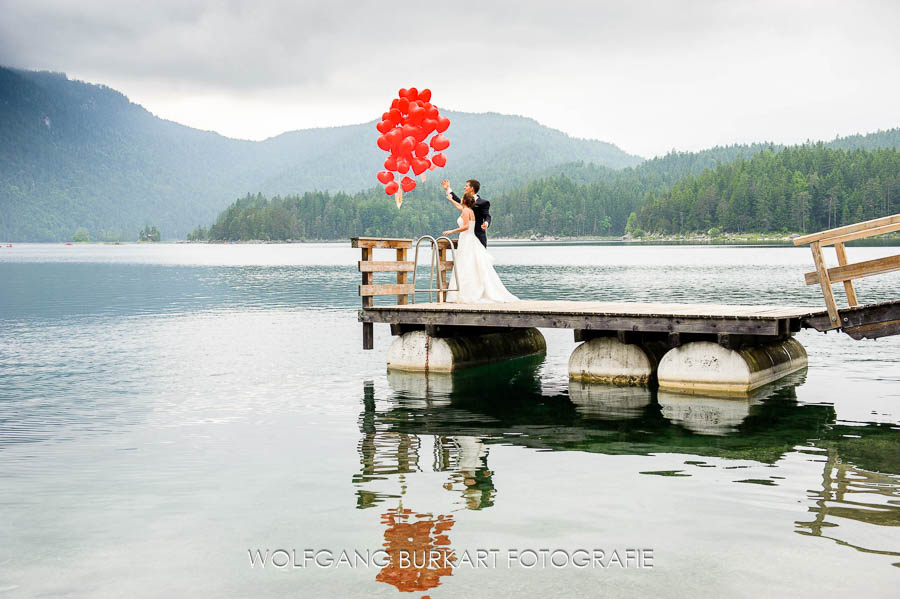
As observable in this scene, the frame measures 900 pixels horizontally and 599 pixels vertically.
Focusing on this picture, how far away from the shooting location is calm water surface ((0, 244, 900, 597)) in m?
7.59

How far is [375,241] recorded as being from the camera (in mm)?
19641

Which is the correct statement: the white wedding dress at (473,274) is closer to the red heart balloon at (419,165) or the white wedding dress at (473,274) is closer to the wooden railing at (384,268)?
the wooden railing at (384,268)

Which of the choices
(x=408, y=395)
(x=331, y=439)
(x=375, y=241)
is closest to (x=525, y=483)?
(x=331, y=439)

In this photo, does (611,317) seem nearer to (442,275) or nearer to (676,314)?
(676,314)

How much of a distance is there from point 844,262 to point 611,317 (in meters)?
4.27

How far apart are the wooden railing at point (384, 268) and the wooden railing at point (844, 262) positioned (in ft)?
28.5

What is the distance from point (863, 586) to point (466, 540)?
140 inches

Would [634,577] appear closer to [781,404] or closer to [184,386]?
[781,404]

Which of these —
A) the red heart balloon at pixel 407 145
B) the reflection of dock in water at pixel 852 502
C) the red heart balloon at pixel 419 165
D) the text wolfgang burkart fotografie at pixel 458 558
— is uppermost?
the red heart balloon at pixel 407 145

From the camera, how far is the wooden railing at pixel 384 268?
64.3 ft

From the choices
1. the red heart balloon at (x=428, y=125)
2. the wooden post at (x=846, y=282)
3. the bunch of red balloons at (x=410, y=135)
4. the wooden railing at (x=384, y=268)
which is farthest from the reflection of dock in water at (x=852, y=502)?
the red heart balloon at (x=428, y=125)

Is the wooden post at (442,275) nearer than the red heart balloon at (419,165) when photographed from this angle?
No

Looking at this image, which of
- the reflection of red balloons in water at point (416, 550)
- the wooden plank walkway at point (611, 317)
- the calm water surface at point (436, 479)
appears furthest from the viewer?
the wooden plank walkway at point (611, 317)

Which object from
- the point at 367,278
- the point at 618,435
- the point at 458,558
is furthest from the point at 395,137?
the point at 458,558
